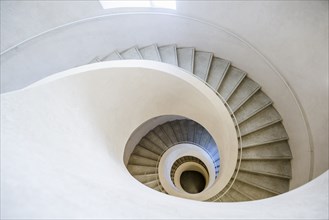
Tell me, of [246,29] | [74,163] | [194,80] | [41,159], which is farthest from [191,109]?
[41,159]

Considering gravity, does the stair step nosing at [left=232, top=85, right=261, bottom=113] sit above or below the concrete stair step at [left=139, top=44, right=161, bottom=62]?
below

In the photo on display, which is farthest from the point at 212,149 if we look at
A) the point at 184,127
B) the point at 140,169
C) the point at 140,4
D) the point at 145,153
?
the point at 140,4

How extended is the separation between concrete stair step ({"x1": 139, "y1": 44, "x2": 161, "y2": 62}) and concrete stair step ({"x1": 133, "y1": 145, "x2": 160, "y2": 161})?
13.5 feet

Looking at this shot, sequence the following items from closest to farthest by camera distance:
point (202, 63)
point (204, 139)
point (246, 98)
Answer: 1. point (246, 98)
2. point (202, 63)
3. point (204, 139)

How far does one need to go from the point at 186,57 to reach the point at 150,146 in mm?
4470

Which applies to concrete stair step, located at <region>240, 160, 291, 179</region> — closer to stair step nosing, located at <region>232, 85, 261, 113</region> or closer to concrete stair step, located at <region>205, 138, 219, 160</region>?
stair step nosing, located at <region>232, 85, 261, 113</region>

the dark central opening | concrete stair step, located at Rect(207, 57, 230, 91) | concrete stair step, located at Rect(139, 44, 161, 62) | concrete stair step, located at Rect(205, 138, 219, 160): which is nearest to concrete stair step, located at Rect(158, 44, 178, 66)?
concrete stair step, located at Rect(139, 44, 161, 62)

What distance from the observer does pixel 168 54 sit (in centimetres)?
597

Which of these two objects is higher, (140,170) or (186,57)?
(186,57)

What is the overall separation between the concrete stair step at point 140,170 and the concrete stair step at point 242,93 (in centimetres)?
473

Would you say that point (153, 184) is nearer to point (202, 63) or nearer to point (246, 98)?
point (246, 98)

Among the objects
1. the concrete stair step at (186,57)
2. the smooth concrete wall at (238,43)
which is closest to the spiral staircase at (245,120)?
the concrete stair step at (186,57)

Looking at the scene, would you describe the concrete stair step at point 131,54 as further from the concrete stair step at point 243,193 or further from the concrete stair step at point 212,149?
the concrete stair step at point 212,149

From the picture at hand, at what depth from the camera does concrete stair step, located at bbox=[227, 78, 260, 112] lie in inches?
220
